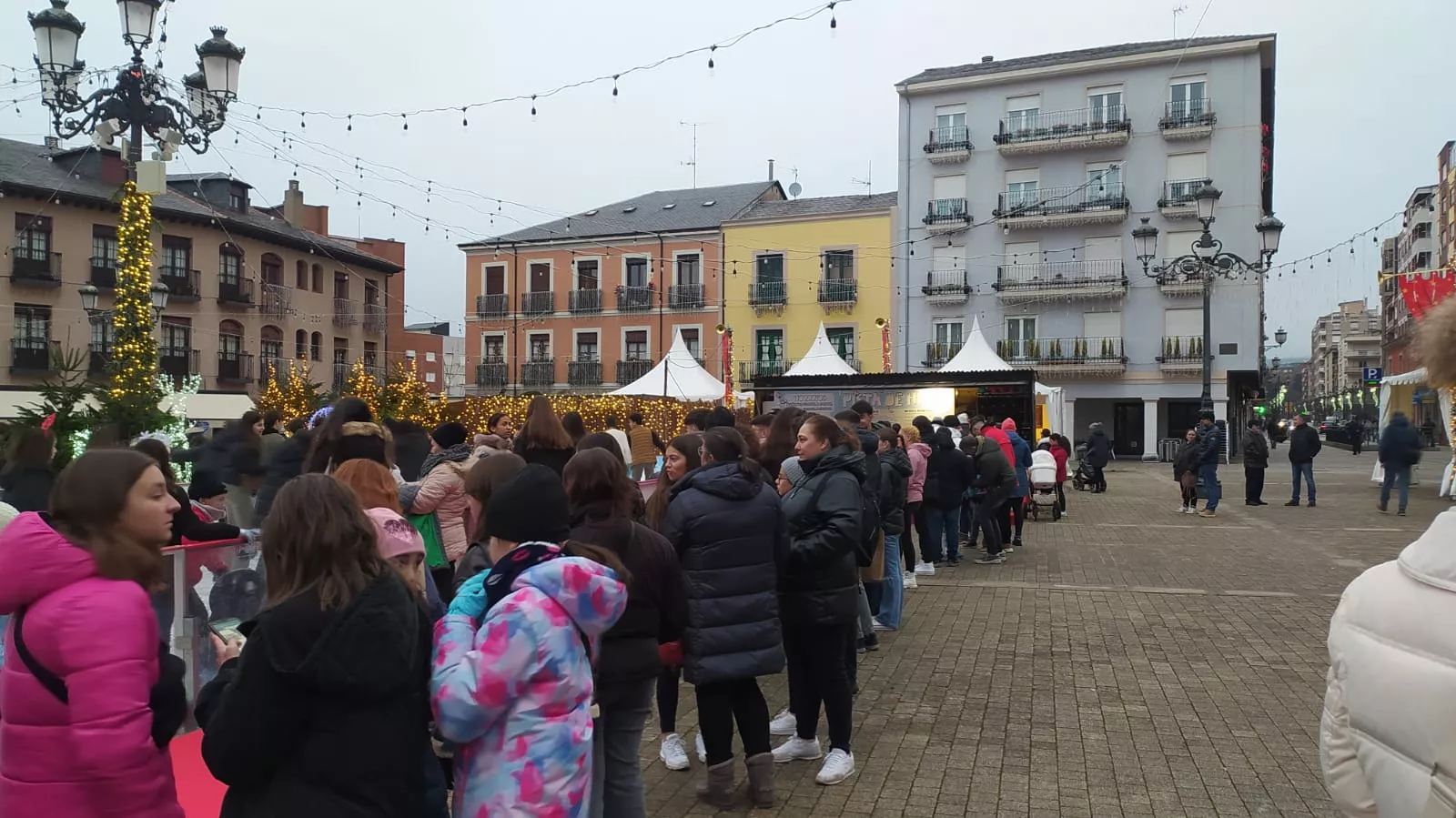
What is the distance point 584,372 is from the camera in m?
42.2

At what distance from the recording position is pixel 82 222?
3133 centimetres

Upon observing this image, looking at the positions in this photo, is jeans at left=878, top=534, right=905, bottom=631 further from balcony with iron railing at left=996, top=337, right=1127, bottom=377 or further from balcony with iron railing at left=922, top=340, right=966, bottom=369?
balcony with iron railing at left=922, top=340, right=966, bottom=369

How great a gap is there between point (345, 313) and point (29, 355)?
517 inches

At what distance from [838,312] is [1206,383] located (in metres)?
17.9

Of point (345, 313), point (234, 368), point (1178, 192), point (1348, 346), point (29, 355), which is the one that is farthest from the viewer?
point (1348, 346)

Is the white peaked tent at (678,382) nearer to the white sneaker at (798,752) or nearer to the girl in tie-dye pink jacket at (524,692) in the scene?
the white sneaker at (798,752)

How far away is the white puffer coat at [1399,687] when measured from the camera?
1502mm

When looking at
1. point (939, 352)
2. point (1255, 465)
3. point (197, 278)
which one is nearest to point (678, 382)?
point (1255, 465)

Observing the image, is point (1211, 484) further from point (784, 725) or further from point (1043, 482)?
point (784, 725)

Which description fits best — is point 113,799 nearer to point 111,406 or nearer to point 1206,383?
point 111,406

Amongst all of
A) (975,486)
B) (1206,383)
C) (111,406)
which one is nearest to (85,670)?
(975,486)

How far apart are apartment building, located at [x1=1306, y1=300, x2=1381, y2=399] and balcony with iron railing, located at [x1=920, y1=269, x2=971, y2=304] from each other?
9160 cm

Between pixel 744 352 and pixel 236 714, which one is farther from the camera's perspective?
pixel 744 352

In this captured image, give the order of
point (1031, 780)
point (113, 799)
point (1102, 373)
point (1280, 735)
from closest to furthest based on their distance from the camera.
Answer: point (113, 799) → point (1031, 780) → point (1280, 735) → point (1102, 373)
